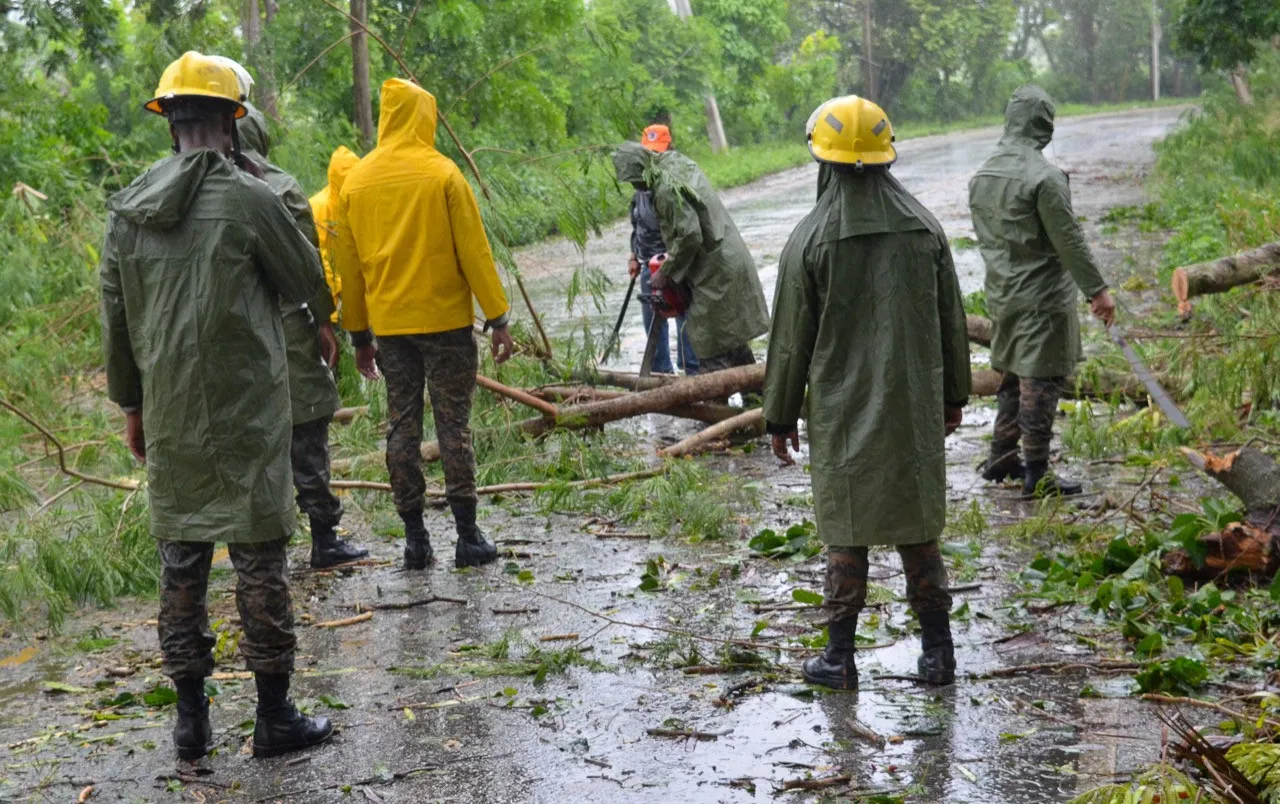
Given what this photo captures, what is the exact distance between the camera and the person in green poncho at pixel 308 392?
661 cm

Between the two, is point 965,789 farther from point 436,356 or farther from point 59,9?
point 59,9

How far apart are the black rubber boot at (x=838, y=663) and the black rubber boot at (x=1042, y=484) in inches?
118

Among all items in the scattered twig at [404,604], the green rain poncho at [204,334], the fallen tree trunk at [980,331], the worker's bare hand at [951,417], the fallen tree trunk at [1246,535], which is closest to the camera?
the green rain poncho at [204,334]

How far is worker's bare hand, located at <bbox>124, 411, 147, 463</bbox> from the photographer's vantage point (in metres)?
5.03

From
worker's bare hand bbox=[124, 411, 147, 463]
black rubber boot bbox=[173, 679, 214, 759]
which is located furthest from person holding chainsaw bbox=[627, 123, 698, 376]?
black rubber boot bbox=[173, 679, 214, 759]

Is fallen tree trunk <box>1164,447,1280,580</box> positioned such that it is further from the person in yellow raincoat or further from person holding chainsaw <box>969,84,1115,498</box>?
the person in yellow raincoat

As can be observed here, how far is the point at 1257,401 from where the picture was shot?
25.3ft

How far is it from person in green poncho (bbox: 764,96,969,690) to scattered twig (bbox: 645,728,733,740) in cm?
56

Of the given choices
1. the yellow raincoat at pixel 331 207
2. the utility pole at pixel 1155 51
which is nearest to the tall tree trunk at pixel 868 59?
the utility pole at pixel 1155 51

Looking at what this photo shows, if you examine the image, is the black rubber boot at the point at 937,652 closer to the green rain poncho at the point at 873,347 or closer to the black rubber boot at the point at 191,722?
the green rain poncho at the point at 873,347

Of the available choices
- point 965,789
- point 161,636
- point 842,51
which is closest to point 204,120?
point 161,636

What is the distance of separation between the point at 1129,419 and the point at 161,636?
571 cm

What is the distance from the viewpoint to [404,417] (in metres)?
7.04

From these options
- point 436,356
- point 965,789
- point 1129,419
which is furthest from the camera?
point 1129,419
